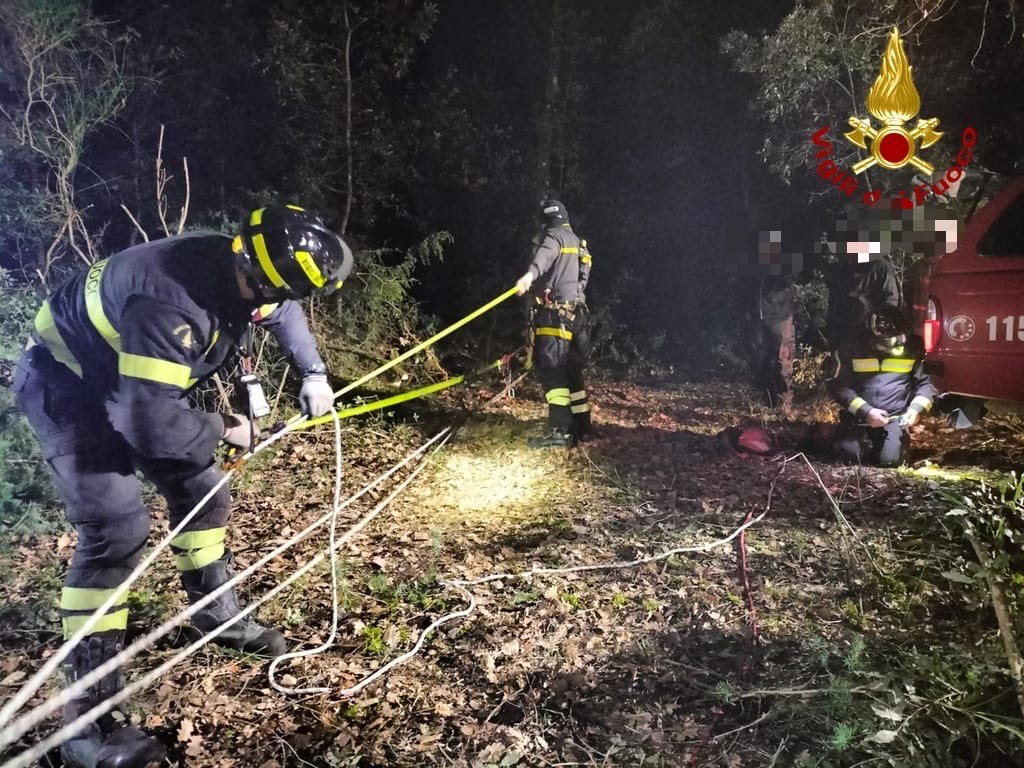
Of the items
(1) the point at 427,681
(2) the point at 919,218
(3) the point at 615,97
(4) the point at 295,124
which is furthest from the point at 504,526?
(3) the point at 615,97

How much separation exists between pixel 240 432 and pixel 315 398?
1.31ft

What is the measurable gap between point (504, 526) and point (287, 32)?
336 inches

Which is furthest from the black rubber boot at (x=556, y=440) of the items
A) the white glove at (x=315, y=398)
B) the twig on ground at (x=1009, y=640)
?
the twig on ground at (x=1009, y=640)

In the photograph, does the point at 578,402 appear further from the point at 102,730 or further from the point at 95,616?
the point at 95,616

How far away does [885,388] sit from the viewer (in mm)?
5445

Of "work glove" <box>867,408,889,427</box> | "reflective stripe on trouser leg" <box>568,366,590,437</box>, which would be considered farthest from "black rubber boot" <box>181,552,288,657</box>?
"work glove" <box>867,408,889,427</box>

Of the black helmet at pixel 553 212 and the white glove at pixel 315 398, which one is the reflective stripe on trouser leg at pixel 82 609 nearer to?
the white glove at pixel 315 398

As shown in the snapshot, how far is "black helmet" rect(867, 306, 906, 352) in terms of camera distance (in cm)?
533

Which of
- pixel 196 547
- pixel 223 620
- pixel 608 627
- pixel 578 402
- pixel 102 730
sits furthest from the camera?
pixel 578 402

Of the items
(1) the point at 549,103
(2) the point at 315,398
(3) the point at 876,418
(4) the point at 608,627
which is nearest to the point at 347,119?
(1) the point at 549,103

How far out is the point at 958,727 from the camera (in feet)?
7.72

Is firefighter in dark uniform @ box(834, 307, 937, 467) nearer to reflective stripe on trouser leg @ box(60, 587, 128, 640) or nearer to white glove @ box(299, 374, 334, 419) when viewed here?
white glove @ box(299, 374, 334, 419)

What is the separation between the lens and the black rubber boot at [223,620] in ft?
10.5

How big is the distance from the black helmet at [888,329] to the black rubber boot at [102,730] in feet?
18.0
